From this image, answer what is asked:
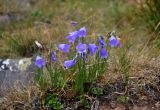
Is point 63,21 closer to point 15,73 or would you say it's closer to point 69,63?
point 15,73

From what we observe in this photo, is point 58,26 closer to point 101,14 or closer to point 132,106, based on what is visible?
point 101,14

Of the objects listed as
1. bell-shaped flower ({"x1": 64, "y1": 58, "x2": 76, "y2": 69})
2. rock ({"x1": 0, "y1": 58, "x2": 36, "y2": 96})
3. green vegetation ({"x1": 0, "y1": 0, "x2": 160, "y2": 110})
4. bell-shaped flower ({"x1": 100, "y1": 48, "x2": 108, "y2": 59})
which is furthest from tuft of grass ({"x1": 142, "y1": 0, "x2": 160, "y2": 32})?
bell-shaped flower ({"x1": 64, "y1": 58, "x2": 76, "y2": 69})

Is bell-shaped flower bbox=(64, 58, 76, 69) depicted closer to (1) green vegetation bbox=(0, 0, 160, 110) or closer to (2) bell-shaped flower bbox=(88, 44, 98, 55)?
(1) green vegetation bbox=(0, 0, 160, 110)

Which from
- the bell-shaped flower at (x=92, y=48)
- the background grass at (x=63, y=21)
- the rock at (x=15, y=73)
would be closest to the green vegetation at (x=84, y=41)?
the background grass at (x=63, y=21)

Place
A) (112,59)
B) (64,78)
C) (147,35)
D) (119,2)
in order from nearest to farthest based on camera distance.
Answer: (64,78), (112,59), (147,35), (119,2)

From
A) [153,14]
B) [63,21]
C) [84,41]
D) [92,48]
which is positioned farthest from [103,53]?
[63,21]

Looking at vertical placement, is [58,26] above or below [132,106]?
above

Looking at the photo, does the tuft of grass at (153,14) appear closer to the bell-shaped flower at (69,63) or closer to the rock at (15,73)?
the rock at (15,73)

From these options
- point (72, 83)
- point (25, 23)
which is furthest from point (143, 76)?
point (25, 23)
